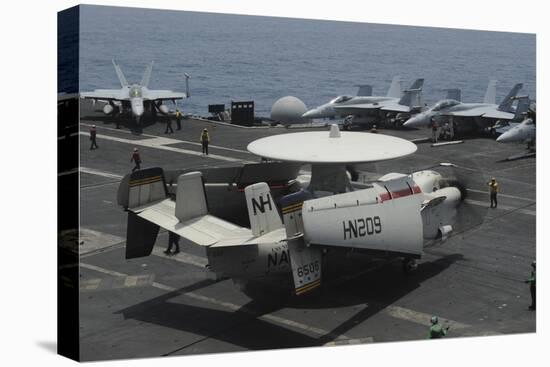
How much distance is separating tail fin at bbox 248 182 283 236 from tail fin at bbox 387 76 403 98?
1179 cm

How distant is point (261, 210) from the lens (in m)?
23.0

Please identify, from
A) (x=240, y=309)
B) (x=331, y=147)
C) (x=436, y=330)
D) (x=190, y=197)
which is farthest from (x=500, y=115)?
(x=190, y=197)

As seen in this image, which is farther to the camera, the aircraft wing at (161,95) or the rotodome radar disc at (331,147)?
the aircraft wing at (161,95)

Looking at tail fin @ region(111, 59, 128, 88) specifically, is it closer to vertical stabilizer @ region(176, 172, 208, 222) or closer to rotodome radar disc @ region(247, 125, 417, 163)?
vertical stabilizer @ region(176, 172, 208, 222)

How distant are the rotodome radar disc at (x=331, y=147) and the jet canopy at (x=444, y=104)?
13.0 metres

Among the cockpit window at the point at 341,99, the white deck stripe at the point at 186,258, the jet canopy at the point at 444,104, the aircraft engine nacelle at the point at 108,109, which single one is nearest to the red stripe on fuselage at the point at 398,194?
the white deck stripe at the point at 186,258

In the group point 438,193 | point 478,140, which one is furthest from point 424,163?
point 478,140

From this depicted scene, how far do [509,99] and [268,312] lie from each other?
1836cm

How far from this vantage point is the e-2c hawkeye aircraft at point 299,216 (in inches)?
896

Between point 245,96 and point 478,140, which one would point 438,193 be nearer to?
point 245,96

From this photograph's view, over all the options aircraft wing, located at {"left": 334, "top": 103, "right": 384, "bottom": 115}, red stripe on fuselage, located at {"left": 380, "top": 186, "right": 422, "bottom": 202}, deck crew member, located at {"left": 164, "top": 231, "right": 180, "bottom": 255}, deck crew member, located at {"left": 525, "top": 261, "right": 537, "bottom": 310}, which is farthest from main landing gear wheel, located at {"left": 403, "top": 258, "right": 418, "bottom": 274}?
aircraft wing, located at {"left": 334, "top": 103, "right": 384, "bottom": 115}

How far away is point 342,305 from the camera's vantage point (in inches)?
1008

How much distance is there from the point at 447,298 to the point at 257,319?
677 cm

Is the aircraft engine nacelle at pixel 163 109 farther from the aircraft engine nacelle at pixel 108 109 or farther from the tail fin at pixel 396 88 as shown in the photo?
the tail fin at pixel 396 88
